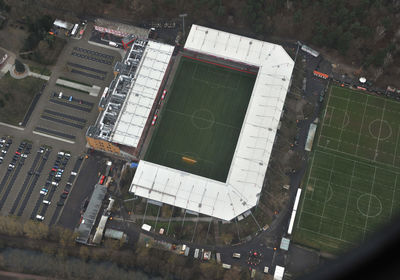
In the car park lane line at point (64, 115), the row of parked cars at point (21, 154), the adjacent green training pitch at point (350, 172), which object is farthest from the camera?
the car park lane line at point (64, 115)

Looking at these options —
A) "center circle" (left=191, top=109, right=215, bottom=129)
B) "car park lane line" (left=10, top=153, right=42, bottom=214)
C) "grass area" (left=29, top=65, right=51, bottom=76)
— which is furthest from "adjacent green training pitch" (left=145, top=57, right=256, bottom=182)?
"grass area" (left=29, top=65, right=51, bottom=76)

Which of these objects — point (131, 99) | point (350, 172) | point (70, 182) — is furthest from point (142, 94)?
point (350, 172)

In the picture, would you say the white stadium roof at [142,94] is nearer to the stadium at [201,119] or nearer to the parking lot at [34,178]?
the stadium at [201,119]

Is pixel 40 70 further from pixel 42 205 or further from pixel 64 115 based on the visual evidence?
pixel 42 205

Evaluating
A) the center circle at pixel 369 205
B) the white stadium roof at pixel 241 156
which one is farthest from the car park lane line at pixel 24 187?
the center circle at pixel 369 205

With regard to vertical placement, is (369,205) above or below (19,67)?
below

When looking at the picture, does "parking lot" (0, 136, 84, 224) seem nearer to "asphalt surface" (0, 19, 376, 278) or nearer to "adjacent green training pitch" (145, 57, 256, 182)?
"asphalt surface" (0, 19, 376, 278)
